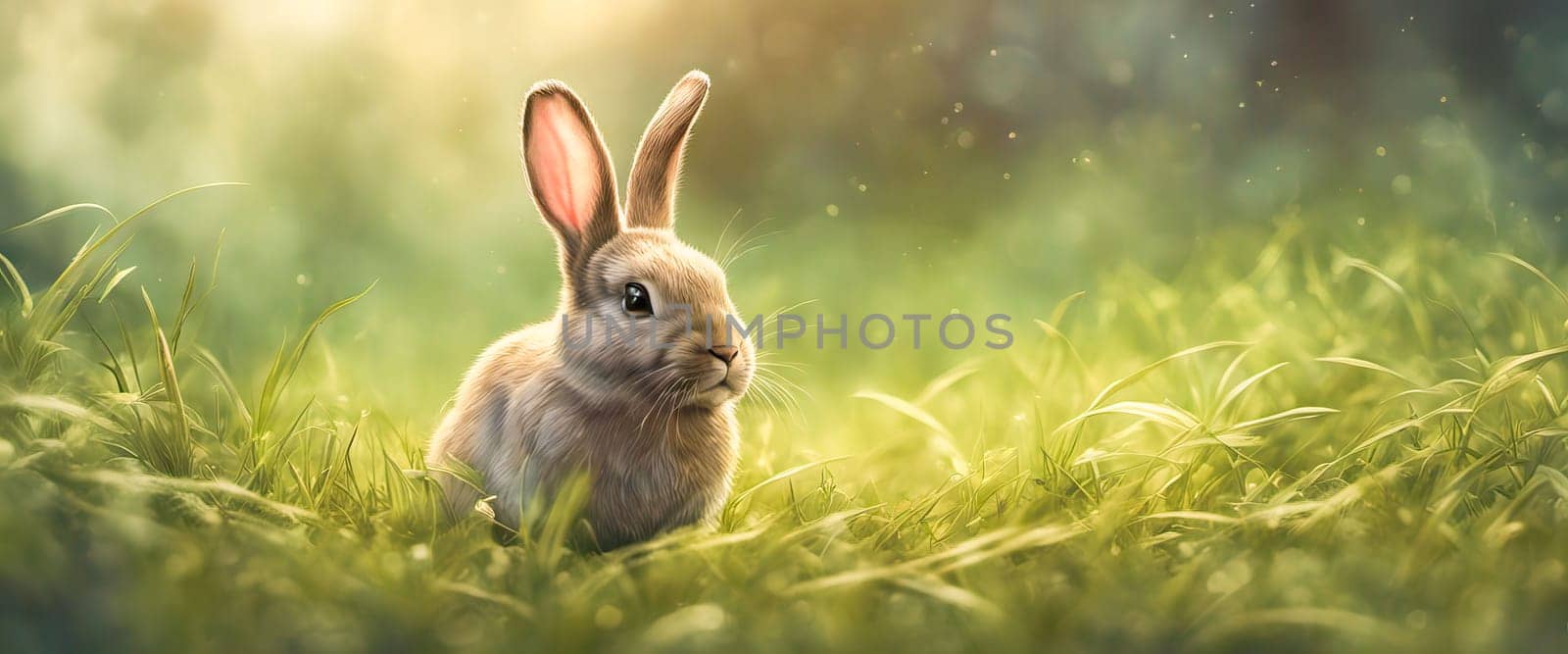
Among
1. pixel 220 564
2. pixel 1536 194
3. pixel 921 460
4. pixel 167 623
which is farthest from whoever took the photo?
pixel 1536 194

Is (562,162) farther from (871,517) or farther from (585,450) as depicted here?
(871,517)

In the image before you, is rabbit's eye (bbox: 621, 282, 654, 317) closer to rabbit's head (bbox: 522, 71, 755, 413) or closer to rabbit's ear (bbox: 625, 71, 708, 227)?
rabbit's head (bbox: 522, 71, 755, 413)

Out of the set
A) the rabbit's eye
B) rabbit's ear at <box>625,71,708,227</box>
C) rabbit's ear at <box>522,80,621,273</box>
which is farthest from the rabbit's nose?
rabbit's ear at <box>625,71,708,227</box>

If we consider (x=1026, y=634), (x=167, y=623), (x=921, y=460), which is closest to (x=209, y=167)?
(x=167, y=623)

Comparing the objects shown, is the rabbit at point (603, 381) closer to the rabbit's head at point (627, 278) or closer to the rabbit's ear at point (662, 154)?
the rabbit's head at point (627, 278)

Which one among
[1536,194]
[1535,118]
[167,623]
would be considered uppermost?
[1535,118]

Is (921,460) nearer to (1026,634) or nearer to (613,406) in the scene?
(613,406)

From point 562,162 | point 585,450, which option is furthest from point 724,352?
point 562,162

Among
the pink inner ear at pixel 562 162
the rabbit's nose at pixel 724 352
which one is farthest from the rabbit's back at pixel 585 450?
the pink inner ear at pixel 562 162
